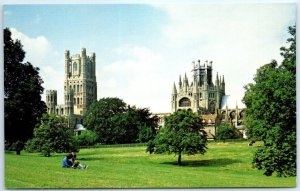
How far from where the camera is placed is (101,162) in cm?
1067

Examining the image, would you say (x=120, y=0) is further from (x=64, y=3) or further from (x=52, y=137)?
(x=52, y=137)

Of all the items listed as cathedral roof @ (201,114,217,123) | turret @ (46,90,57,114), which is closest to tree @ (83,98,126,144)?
turret @ (46,90,57,114)

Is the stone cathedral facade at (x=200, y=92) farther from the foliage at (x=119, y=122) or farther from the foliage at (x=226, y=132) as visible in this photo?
the foliage at (x=119, y=122)

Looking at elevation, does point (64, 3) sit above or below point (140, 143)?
above

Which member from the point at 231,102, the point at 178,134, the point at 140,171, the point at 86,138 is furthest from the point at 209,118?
the point at 86,138

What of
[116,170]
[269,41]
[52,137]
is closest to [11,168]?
[52,137]

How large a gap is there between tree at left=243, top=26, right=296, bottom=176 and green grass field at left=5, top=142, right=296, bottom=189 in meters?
0.17

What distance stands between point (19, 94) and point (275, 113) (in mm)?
3574

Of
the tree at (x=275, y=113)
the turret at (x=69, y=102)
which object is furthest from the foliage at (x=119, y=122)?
the tree at (x=275, y=113)

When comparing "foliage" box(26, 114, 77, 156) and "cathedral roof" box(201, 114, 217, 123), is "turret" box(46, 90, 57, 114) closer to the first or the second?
"foliage" box(26, 114, 77, 156)

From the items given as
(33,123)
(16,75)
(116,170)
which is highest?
(16,75)

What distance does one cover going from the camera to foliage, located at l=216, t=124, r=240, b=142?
10.7m

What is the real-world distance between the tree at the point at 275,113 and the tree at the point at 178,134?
0.72 metres

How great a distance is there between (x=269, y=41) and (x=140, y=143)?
229 cm
